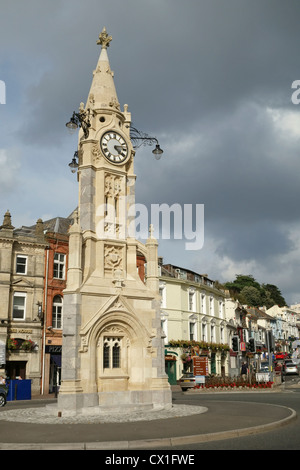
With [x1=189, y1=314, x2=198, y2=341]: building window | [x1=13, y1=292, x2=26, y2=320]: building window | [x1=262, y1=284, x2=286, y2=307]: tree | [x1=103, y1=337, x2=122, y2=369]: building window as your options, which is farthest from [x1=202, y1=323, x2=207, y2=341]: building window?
[x1=262, y1=284, x2=286, y2=307]: tree

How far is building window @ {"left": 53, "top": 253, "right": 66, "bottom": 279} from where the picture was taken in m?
41.5

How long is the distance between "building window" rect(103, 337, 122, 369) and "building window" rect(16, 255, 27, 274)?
840 inches

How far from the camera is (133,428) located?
539 inches

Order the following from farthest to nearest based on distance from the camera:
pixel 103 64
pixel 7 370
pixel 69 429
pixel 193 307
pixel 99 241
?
1. pixel 193 307
2. pixel 7 370
3. pixel 103 64
4. pixel 99 241
5. pixel 69 429

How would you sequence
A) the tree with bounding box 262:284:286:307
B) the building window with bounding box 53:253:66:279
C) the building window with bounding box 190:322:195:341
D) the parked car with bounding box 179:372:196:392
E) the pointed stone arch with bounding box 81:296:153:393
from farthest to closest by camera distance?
the tree with bounding box 262:284:286:307 → the building window with bounding box 190:322:195:341 → the building window with bounding box 53:253:66:279 → the parked car with bounding box 179:372:196:392 → the pointed stone arch with bounding box 81:296:153:393

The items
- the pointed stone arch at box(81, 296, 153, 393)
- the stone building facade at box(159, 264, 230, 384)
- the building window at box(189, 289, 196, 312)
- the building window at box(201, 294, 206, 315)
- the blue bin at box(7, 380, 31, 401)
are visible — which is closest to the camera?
the pointed stone arch at box(81, 296, 153, 393)

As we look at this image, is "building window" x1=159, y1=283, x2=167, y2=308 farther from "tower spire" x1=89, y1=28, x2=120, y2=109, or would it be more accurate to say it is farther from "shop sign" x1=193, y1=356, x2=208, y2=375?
"tower spire" x1=89, y1=28, x2=120, y2=109

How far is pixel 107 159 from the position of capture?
2297cm

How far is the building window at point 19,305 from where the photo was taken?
1515 inches

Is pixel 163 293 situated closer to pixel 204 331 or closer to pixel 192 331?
pixel 192 331

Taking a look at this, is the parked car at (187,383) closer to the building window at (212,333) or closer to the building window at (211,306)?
the building window at (212,333)

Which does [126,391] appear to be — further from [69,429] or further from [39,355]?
[39,355]
